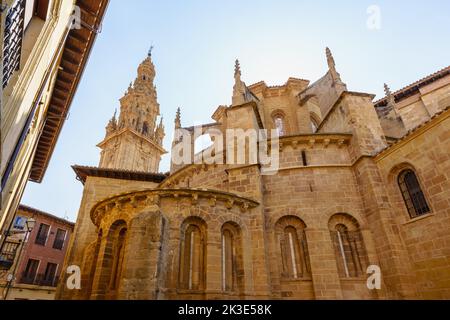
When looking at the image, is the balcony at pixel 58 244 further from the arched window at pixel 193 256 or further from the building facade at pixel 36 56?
the arched window at pixel 193 256

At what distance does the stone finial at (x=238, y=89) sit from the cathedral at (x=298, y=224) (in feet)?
2.06

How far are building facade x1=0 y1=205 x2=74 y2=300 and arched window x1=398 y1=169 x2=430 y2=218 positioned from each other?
2667cm

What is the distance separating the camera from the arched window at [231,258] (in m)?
8.54

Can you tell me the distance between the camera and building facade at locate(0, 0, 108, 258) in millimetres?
4461

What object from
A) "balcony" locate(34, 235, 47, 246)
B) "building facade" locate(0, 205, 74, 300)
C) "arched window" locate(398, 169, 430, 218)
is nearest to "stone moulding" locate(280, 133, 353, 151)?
"arched window" locate(398, 169, 430, 218)

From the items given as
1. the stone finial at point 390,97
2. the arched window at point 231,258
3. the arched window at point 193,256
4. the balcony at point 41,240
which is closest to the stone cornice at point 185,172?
the arched window at point 231,258

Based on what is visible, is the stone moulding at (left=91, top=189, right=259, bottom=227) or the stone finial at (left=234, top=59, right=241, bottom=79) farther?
the stone finial at (left=234, top=59, right=241, bottom=79)

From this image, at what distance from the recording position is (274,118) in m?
18.9

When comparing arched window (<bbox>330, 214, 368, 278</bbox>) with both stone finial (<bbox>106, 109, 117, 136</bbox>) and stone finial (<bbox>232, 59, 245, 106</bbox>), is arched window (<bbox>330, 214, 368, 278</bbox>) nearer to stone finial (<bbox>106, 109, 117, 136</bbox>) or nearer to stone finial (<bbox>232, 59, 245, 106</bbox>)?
stone finial (<bbox>232, 59, 245, 106</bbox>)

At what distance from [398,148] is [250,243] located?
6374mm

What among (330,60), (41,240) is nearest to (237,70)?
(330,60)

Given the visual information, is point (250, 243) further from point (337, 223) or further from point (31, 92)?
point (31, 92)

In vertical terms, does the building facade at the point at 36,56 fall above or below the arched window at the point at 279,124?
below

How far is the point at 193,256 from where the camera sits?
865 cm
